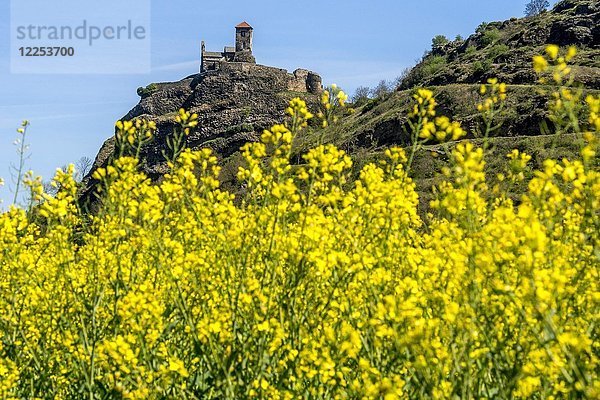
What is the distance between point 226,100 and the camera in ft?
217

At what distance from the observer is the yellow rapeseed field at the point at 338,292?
2.83 meters

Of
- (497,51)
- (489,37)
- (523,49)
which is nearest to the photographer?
(523,49)

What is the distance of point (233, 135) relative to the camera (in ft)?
196

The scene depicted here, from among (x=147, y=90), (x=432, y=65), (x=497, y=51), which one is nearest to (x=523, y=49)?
(x=497, y=51)

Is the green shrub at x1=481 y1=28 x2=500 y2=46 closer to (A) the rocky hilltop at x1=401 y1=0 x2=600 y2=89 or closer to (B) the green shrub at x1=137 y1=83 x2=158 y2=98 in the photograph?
(A) the rocky hilltop at x1=401 y1=0 x2=600 y2=89

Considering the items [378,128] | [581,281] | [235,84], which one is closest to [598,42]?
[378,128]

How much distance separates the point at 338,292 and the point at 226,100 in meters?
63.3

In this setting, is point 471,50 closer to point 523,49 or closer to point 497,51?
point 497,51

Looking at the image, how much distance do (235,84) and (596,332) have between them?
64.7 metres

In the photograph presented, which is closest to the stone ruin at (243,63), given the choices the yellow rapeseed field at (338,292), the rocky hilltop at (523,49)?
the rocky hilltop at (523,49)

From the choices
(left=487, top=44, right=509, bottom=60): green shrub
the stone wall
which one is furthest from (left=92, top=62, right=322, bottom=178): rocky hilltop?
(left=487, top=44, right=509, bottom=60): green shrub

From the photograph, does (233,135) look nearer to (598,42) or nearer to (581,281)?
(598,42)

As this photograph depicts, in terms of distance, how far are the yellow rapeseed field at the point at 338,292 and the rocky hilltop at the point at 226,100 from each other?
54.8 metres

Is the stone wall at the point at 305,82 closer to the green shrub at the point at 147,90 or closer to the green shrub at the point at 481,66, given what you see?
the green shrub at the point at 147,90
